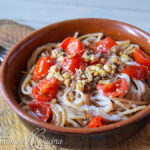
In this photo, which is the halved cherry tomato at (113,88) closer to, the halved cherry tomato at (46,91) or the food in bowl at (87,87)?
the food in bowl at (87,87)

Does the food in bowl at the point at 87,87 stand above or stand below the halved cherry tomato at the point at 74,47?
below

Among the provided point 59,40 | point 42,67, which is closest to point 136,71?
point 42,67

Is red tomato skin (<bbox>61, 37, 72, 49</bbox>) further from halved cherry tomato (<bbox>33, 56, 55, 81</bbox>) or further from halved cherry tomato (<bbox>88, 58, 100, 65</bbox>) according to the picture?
halved cherry tomato (<bbox>88, 58, 100, 65</bbox>)

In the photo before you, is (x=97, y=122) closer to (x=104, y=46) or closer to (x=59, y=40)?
(x=104, y=46)

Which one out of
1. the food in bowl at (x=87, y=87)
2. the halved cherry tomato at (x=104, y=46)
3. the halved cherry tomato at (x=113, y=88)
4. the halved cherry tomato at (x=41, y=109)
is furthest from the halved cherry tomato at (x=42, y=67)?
the halved cherry tomato at (x=113, y=88)

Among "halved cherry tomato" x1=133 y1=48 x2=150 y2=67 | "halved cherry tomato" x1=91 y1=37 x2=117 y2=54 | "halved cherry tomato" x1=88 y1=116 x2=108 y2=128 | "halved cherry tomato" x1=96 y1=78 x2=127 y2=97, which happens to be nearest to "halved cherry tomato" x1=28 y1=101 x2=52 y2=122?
"halved cherry tomato" x1=88 y1=116 x2=108 y2=128

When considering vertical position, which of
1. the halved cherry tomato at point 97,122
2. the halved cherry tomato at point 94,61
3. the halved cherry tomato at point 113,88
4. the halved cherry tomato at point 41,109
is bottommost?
the halved cherry tomato at point 41,109
